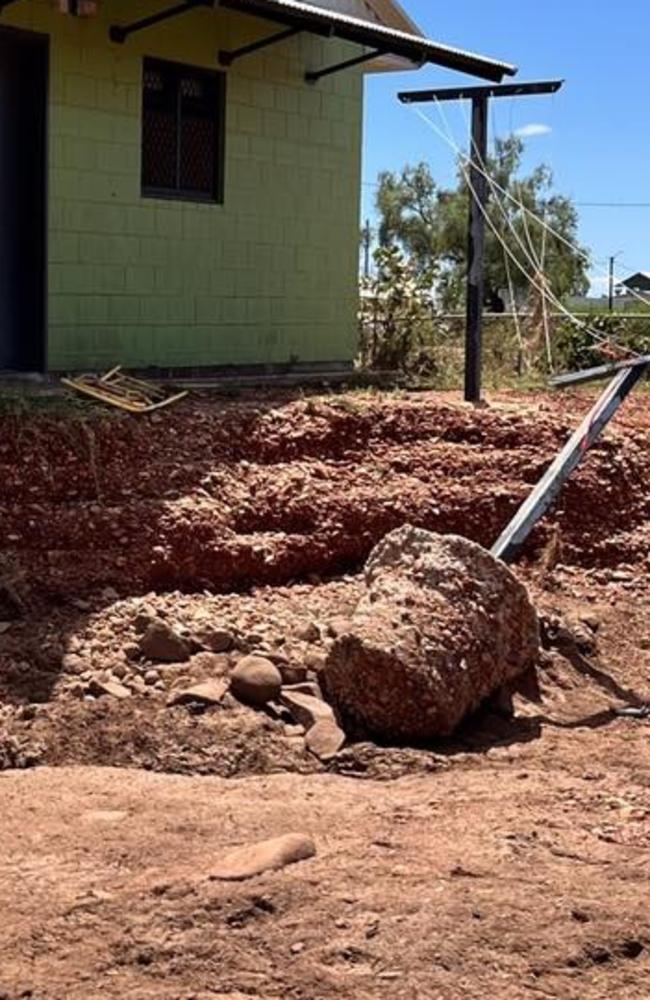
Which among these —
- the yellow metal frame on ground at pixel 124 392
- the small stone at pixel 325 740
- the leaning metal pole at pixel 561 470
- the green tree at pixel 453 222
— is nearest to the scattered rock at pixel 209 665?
the small stone at pixel 325 740

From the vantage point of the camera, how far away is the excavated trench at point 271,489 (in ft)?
28.3

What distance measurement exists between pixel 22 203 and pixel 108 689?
18.7 feet

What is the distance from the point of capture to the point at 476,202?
39.8ft

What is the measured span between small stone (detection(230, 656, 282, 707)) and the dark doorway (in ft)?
16.2

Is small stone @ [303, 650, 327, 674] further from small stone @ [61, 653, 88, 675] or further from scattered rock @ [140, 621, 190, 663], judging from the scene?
small stone @ [61, 653, 88, 675]

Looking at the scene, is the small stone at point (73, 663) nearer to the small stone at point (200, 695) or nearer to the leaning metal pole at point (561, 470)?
the small stone at point (200, 695)

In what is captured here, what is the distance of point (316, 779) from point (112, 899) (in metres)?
1.92

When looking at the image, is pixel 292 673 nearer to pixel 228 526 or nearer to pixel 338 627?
pixel 338 627

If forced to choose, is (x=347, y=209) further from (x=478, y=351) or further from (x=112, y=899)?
(x=112, y=899)

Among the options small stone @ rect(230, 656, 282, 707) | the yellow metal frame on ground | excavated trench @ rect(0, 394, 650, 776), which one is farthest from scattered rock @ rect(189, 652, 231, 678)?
the yellow metal frame on ground

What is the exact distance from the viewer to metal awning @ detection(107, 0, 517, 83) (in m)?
11.5

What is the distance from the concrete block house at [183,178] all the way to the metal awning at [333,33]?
22 millimetres

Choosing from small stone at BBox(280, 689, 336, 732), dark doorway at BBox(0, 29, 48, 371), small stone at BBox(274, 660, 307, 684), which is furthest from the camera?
dark doorway at BBox(0, 29, 48, 371)

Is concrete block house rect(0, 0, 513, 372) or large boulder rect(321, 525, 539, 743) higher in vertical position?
concrete block house rect(0, 0, 513, 372)
